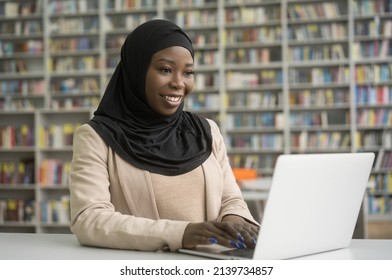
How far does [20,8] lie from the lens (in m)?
7.45

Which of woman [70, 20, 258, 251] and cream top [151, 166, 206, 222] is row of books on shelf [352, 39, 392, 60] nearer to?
woman [70, 20, 258, 251]

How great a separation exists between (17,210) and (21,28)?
2952 millimetres

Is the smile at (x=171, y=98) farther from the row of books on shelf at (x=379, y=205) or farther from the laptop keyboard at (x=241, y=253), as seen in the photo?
the row of books on shelf at (x=379, y=205)

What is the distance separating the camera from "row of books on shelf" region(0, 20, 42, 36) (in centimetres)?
742

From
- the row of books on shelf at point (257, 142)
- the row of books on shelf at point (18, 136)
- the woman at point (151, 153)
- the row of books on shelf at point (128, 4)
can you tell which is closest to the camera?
the woman at point (151, 153)

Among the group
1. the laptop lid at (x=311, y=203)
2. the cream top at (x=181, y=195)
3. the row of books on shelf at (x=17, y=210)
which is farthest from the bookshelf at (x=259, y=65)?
the laptop lid at (x=311, y=203)

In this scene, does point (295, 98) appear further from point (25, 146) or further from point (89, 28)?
point (25, 146)

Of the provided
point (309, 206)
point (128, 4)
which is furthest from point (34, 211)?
point (309, 206)

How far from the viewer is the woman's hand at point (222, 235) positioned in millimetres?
1093

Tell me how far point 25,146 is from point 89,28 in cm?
231

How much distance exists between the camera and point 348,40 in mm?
6809

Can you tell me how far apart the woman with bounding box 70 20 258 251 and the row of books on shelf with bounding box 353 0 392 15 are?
5.80 m

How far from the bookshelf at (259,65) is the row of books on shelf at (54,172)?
1604 mm

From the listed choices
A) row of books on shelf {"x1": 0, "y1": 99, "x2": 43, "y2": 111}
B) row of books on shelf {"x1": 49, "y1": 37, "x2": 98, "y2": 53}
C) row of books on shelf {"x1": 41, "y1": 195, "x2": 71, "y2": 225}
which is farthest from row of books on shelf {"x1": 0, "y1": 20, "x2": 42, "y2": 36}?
row of books on shelf {"x1": 41, "y1": 195, "x2": 71, "y2": 225}
